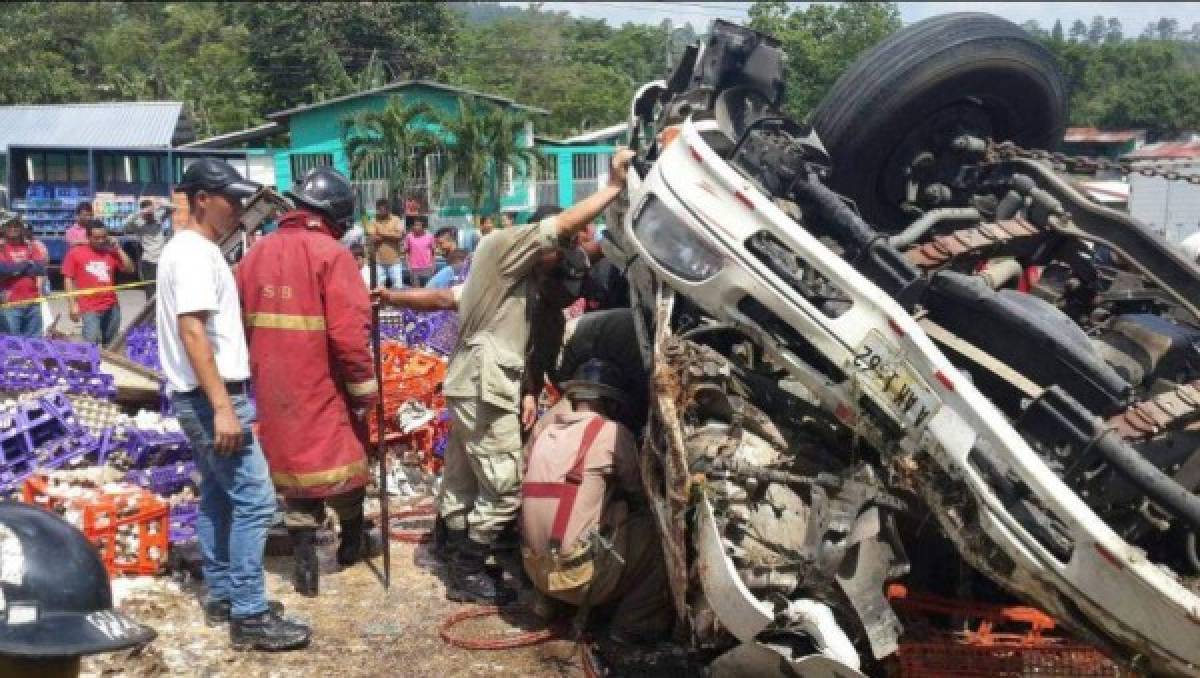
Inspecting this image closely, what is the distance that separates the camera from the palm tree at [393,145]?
33.3 m

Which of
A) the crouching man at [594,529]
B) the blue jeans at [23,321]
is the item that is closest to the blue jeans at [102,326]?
the blue jeans at [23,321]

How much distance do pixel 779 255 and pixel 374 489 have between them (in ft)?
11.9

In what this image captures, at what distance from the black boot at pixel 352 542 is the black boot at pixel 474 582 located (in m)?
0.60

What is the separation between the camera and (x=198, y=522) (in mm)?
5090

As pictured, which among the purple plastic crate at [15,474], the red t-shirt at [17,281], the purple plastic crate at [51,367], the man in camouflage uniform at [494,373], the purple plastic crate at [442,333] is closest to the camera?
the man in camouflage uniform at [494,373]

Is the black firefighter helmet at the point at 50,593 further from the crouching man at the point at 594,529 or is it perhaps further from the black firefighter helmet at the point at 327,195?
the black firefighter helmet at the point at 327,195

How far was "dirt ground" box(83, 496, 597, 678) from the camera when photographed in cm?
462

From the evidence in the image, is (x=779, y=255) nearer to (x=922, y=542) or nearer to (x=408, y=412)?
(x=922, y=542)

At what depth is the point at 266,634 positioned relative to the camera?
4762 mm

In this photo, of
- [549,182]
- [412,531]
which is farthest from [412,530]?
[549,182]

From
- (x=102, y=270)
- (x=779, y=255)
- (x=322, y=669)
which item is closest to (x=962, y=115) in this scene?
(x=779, y=255)

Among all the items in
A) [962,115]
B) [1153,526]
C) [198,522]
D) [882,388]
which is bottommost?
[198,522]

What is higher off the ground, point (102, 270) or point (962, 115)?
point (962, 115)

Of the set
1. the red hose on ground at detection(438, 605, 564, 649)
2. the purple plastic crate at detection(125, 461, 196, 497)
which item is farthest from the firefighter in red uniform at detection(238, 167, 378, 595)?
the purple plastic crate at detection(125, 461, 196, 497)
